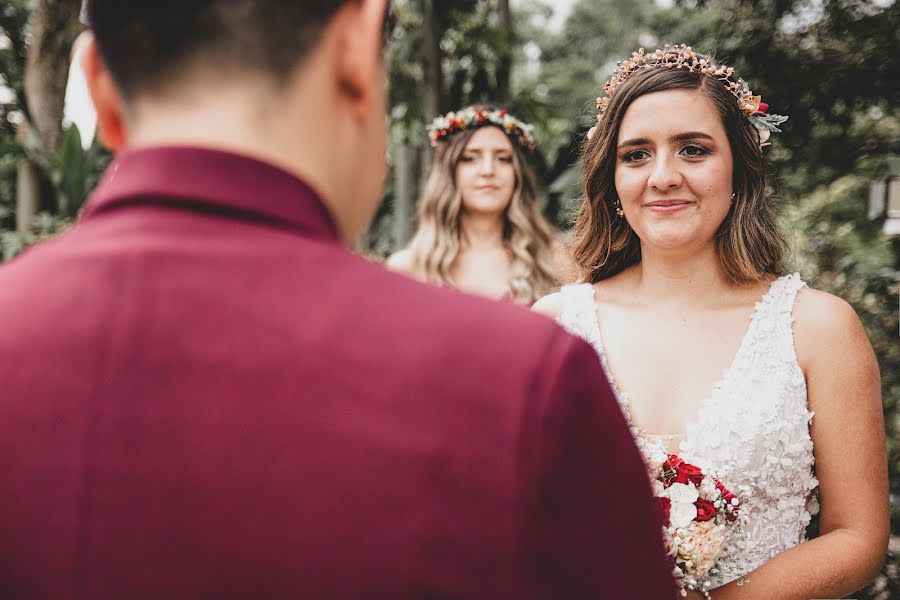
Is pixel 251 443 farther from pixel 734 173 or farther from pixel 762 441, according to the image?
pixel 734 173

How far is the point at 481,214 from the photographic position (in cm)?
538

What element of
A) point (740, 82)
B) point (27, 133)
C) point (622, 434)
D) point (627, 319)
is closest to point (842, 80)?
point (740, 82)

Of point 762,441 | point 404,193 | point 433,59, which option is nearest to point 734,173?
point 762,441

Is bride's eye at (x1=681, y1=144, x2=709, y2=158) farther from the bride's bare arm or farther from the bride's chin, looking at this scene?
the bride's bare arm

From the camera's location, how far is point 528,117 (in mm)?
6949

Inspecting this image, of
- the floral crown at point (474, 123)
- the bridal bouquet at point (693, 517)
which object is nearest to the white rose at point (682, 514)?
the bridal bouquet at point (693, 517)

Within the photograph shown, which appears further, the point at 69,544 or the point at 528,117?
the point at 528,117

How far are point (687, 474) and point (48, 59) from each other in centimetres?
740

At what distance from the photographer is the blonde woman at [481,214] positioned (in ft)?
17.1

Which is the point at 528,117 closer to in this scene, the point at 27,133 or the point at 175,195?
the point at 27,133

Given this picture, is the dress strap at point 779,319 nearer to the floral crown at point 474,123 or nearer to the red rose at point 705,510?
the red rose at point 705,510

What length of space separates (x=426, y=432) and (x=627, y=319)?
2.02 m

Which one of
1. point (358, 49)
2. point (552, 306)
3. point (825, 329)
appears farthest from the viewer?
point (552, 306)

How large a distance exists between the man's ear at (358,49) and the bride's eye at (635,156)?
1823mm
